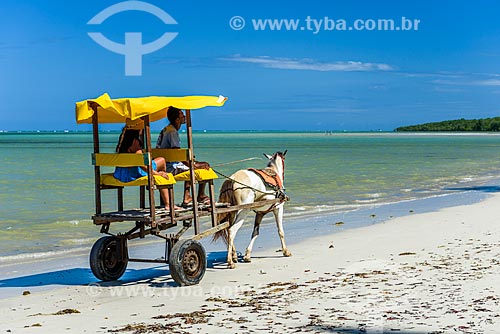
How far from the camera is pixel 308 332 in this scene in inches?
277

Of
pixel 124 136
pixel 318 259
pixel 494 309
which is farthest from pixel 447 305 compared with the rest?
pixel 124 136

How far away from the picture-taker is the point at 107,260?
10.5 meters

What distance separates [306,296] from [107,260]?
3.24m

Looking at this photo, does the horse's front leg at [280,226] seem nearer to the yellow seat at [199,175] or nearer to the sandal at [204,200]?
the sandal at [204,200]

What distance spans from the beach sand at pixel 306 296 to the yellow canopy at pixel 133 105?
234 centimetres

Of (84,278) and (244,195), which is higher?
(244,195)

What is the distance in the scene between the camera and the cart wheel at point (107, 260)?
33.7ft

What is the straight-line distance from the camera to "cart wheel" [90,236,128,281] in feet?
33.7

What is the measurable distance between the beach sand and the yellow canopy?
2.34m

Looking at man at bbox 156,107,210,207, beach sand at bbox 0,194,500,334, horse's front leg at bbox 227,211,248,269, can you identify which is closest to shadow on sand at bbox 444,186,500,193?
beach sand at bbox 0,194,500,334

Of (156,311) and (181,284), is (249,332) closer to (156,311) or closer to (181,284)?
(156,311)

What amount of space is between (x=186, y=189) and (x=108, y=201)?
12.8 m

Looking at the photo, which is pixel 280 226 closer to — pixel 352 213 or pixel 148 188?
pixel 148 188

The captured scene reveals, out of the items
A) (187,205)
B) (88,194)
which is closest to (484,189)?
(88,194)
